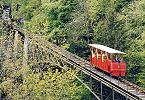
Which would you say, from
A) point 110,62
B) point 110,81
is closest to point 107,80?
point 110,81

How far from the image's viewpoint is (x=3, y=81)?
36.9 meters

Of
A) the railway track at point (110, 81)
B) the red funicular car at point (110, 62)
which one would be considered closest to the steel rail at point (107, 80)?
Result: the railway track at point (110, 81)

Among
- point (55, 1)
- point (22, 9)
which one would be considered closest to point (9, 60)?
point (55, 1)

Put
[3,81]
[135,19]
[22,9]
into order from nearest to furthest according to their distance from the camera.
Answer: [3,81] → [135,19] → [22,9]

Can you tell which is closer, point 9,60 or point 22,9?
point 9,60

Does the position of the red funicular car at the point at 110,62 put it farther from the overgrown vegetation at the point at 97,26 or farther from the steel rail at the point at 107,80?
the overgrown vegetation at the point at 97,26

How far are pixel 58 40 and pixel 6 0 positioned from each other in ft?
87.8

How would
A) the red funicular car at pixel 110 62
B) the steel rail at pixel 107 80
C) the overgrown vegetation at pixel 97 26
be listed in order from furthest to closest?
the overgrown vegetation at pixel 97 26 → the red funicular car at pixel 110 62 → the steel rail at pixel 107 80

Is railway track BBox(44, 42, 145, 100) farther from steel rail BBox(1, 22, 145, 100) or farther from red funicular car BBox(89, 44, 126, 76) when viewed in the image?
red funicular car BBox(89, 44, 126, 76)

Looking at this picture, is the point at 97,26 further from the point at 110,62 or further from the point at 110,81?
the point at 110,81

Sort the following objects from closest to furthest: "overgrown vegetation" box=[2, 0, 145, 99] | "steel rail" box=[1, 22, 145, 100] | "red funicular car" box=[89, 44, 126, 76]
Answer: "steel rail" box=[1, 22, 145, 100] < "red funicular car" box=[89, 44, 126, 76] < "overgrown vegetation" box=[2, 0, 145, 99]

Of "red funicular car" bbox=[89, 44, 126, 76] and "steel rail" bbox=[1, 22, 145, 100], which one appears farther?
"red funicular car" bbox=[89, 44, 126, 76]

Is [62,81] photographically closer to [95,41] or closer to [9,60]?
[9,60]

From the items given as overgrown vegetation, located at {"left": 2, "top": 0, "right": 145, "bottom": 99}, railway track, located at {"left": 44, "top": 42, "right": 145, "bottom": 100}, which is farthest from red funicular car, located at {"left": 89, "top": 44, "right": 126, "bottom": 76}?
overgrown vegetation, located at {"left": 2, "top": 0, "right": 145, "bottom": 99}
